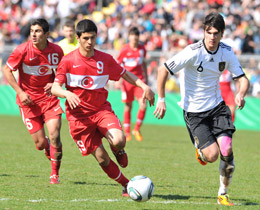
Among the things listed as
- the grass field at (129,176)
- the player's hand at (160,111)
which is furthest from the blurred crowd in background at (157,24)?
the player's hand at (160,111)

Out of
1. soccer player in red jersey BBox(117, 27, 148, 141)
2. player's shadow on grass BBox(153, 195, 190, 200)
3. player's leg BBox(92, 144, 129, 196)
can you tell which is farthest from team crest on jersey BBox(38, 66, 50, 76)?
soccer player in red jersey BBox(117, 27, 148, 141)

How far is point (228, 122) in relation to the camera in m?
7.29

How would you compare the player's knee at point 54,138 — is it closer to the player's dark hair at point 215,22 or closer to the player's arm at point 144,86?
the player's arm at point 144,86

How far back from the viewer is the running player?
10.9 m

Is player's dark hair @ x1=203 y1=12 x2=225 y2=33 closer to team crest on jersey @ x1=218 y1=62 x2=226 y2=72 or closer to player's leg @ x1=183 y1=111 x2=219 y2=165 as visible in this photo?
team crest on jersey @ x1=218 y1=62 x2=226 y2=72

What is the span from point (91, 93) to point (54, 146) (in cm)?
145

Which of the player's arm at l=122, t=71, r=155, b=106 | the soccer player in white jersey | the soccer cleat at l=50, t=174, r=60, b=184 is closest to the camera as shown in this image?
the soccer player in white jersey

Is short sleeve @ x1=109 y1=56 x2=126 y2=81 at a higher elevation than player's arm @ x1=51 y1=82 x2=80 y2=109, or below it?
higher

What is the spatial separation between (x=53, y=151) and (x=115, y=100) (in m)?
12.7

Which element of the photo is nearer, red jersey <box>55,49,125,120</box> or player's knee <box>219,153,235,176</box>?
player's knee <box>219,153,235,176</box>

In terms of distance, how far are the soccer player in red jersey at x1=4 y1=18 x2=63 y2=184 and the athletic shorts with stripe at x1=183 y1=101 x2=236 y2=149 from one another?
7.32 ft

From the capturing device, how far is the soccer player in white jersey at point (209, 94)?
7113mm

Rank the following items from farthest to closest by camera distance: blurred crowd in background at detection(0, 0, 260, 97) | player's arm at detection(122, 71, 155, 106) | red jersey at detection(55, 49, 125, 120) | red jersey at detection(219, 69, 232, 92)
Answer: blurred crowd in background at detection(0, 0, 260, 97) < red jersey at detection(219, 69, 232, 92) < red jersey at detection(55, 49, 125, 120) < player's arm at detection(122, 71, 155, 106)

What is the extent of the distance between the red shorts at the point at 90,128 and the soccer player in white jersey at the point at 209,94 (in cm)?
76
